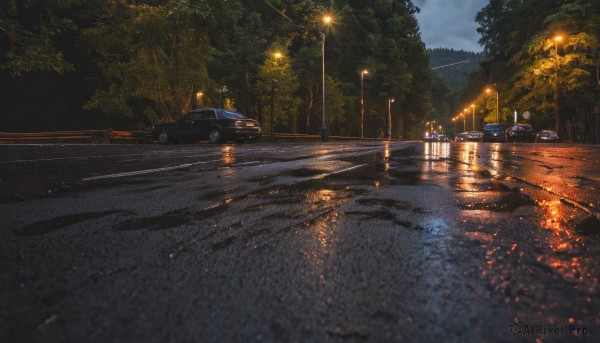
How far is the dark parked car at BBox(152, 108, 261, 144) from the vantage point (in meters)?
18.2

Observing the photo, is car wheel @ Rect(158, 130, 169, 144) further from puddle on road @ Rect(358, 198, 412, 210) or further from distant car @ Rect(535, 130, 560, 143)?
distant car @ Rect(535, 130, 560, 143)

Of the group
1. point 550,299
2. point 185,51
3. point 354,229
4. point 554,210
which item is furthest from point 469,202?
point 185,51

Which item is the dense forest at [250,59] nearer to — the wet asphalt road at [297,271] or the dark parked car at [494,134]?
the dark parked car at [494,134]

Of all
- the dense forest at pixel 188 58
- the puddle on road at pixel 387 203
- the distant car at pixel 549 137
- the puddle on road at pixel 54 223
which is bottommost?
the puddle on road at pixel 387 203

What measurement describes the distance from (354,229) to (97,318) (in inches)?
48.1

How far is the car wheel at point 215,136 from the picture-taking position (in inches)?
721

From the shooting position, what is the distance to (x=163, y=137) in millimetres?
20047

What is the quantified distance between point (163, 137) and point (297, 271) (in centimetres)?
1994

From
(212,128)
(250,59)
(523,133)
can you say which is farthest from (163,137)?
(523,133)

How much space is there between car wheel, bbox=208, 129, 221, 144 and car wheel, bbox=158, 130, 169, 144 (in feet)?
9.17

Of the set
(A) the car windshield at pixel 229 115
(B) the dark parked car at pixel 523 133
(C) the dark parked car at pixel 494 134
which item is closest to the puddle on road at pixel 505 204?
(A) the car windshield at pixel 229 115

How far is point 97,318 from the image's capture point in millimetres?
1023

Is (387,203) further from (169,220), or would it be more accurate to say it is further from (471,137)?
(471,137)

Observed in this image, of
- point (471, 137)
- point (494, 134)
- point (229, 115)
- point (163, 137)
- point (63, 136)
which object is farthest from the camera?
point (471, 137)
